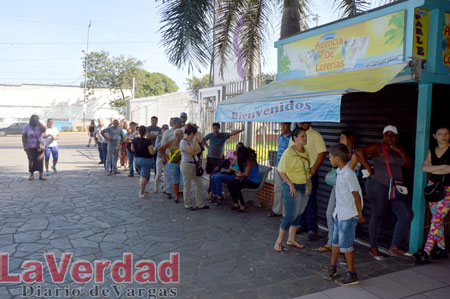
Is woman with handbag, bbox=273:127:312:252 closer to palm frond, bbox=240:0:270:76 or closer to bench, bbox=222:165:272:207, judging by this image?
bench, bbox=222:165:272:207

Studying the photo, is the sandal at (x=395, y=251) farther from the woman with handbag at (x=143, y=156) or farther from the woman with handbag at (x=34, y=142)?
the woman with handbag at (x=34, y=142)

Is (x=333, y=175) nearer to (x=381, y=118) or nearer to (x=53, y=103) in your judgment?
(x=381, y=118)

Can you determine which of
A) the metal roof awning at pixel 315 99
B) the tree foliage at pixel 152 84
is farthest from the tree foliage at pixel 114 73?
the metal roof awning at pixel 315 99

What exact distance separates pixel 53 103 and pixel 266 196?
48255 mm

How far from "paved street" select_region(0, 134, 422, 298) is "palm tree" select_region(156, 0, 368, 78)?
3.70 meters

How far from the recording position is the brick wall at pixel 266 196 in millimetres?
7434

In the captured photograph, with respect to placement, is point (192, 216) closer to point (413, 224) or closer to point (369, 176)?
point (369, 176)

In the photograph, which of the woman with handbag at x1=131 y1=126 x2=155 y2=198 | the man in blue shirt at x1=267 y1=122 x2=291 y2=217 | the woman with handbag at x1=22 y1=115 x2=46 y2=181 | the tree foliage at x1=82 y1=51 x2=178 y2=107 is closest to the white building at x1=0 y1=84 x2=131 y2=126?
the tree foliage at x1=82 y1=51 x2=178 y2=107

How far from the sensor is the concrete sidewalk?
12.1ft

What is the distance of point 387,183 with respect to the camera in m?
4.73

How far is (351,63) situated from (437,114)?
148 cm

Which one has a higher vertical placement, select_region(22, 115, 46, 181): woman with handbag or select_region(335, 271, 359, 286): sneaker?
select_region(22, 115, 46, 181): woman with handbag

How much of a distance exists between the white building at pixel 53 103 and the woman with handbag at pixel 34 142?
32333 millimetres

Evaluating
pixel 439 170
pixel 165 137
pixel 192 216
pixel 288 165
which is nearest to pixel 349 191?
pixel 288 165
